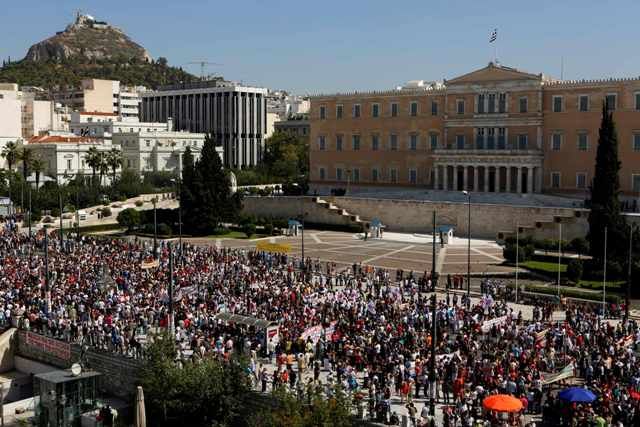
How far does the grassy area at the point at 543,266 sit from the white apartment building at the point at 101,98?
10895 cm

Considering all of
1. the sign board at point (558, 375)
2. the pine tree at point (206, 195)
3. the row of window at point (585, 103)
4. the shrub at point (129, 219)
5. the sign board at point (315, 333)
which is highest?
the row of window at point (585, 103)

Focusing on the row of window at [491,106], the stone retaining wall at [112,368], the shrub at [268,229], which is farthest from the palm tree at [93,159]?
the stone retaining wall at [112,368]

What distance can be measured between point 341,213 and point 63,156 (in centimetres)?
4336

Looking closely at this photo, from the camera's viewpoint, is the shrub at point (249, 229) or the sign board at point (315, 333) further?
the shrub at point (249, 229)

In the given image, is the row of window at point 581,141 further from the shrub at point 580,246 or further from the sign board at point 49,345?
the sign board at point 49,345

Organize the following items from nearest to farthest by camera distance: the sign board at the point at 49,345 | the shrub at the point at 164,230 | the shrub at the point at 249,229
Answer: the sign board at the point at 49,345 < the shrub at the point at 249,229 < the shrub at the point at 164,230

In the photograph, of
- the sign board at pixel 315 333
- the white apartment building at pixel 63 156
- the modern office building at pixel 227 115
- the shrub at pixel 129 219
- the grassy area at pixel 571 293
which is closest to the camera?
the sign board at pixel 315 333

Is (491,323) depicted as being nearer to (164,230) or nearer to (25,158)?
(164,230)

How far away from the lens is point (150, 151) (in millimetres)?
104562

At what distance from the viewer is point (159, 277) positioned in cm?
3869

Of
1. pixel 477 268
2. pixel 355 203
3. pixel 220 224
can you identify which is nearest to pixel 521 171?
pixel 355 203

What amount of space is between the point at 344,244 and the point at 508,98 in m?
20.7

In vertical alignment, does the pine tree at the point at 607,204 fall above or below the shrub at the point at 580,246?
above

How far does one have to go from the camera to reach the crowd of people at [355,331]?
866 inches
